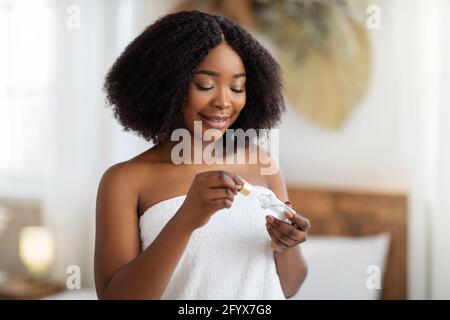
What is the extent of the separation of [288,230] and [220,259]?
0.09 metres

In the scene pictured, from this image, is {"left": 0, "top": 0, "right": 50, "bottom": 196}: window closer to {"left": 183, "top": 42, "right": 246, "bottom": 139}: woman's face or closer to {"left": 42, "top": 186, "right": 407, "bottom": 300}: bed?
{"left": 42, "top": 186, "right": 407, "bottom": 300}: bed

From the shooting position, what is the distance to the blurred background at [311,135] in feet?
5.79

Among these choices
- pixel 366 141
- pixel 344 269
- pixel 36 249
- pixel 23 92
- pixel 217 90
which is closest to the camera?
pixel 217 90

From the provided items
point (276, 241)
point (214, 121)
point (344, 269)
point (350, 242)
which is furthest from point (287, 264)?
point (350, 242)

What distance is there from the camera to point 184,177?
27.9 inches

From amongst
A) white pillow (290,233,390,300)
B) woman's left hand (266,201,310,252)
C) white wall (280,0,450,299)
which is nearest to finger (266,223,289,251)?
woman's left hand (266,201,310,252)

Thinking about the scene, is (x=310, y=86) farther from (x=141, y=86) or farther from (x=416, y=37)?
(x=141, y=86)

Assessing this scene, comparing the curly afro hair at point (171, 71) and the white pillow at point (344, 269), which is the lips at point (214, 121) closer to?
the curly afro hair at point (171, 71)

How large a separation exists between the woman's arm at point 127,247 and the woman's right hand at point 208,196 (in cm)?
1

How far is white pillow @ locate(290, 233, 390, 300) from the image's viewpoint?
5.22 feet

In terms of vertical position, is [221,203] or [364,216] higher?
[221,203]

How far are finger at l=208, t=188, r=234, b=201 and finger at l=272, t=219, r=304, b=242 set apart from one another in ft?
0.35

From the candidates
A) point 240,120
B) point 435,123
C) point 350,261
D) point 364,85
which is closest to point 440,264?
point 350,261

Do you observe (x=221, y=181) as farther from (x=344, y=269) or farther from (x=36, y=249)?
(x=36, y=249)
